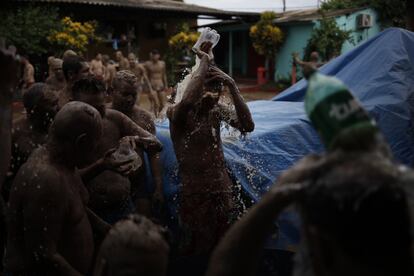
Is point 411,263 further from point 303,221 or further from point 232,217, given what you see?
point 232,217

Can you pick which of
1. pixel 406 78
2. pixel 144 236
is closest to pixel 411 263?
pixel 144 236

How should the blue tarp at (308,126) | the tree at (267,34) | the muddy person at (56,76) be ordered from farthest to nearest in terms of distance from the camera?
the tree at (267,34) → the muddy person at (56,76) → the blue tarp at (308,126)

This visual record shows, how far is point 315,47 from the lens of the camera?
1880cm

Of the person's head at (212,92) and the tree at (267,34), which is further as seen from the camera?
the tree at (267,34)

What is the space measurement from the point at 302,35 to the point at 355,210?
2094cm

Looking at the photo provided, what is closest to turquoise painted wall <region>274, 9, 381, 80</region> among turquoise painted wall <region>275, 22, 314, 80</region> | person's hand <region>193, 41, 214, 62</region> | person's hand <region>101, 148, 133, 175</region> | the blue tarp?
turquoise painted wall <region>275, 22, 314, 80</region>

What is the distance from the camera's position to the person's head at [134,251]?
1616mm

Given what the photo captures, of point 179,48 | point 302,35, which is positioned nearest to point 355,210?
point 179,48

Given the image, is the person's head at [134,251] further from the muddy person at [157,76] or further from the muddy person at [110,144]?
the muddy person at [157,76]

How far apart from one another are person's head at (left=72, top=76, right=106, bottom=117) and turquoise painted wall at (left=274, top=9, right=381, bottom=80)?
685 inches

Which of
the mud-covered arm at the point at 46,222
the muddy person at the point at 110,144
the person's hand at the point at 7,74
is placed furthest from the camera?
the muddy person at the point at 110,144

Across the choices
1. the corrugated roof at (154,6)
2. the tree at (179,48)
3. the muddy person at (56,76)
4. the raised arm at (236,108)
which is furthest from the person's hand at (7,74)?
the tree at (179,48)

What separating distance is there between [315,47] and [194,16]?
18.7ft

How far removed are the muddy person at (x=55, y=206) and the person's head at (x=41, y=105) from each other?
105cm
